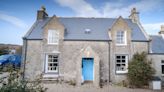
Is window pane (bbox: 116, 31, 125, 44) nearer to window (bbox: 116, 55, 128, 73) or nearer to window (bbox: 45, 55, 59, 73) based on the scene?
window (bbox: 116, 55, 128, 73)

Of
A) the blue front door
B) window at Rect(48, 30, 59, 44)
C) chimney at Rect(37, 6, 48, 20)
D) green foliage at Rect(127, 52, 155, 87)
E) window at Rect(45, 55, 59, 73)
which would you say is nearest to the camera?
green foliage at Rect(127, 52, 155, 87)

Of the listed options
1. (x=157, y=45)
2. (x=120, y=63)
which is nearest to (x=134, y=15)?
(x=157, y=45)

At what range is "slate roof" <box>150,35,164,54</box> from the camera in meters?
19.9

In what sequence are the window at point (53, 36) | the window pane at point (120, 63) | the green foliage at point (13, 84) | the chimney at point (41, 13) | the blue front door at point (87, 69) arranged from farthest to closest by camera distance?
the chimney at point (41, 13), the window at point (53, 36), the window pane at point (120, 63), the blue front door at point (87, 69), the green foliage at point (13, 84)

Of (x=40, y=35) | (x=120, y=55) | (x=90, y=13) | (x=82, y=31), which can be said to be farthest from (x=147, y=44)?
(x=40, y=35)

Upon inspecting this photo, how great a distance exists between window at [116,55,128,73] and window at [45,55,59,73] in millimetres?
7479

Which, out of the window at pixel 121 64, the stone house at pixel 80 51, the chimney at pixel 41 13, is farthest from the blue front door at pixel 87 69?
the chimney at pixel 41 13

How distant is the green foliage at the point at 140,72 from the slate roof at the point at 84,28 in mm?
3587

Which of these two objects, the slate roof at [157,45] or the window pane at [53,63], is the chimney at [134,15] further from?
the window pane at [53,63]

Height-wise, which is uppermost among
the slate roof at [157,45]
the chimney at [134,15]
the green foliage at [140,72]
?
the chimney at [134,15]

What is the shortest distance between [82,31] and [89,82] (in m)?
6.67

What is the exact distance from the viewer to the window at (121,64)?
19203mm

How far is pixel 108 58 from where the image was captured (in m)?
19.2

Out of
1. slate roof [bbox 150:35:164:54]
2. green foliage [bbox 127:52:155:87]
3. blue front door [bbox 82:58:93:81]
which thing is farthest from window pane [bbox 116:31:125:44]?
blue front door [bbox 82:58:93:81]
